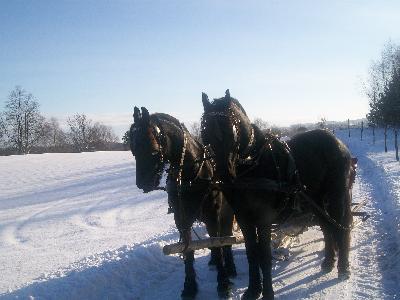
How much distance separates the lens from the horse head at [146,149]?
179 inches

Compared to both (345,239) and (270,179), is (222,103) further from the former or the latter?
(345,239)

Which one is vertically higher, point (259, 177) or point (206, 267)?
A: point (259, 177)

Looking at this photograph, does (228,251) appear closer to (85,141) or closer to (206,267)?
(206,267)

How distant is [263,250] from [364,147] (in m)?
29.7

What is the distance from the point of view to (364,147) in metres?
31.9

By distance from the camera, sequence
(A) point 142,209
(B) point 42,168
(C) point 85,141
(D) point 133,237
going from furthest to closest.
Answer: (C) point 85,141 < (B) point 42,168 < (A) point 142,209 < (D) point 133,237

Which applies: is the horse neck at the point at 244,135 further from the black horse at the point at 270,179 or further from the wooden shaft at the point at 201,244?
the wooden shaft at the point at 201,244

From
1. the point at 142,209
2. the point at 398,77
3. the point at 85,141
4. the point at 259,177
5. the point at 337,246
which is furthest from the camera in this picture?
the point at 85,141

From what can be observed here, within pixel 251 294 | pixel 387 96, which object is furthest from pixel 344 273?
pixel 387 96

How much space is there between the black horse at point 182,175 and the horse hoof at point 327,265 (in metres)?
1.66

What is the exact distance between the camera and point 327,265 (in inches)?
245

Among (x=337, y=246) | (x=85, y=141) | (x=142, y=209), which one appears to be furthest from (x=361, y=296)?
(x=85, y=141)

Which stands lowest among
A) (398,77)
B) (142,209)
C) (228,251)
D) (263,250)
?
(142,209)

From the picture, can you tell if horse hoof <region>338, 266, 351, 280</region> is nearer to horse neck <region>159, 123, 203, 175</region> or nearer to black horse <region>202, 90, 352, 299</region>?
black horse <region>202, 90, 352, 299</region>
